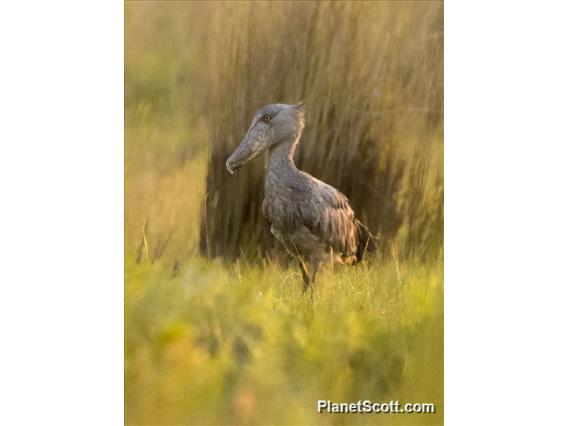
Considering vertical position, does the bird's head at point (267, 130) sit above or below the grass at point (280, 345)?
above

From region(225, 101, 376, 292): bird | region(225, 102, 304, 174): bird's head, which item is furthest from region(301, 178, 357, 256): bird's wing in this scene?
region(225, 102, 304, 174): bird's head

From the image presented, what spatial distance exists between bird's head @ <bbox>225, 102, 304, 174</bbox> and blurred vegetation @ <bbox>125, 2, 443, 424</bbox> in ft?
0.19

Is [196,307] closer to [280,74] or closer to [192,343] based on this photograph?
[192,343]

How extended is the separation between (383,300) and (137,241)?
3.64ft

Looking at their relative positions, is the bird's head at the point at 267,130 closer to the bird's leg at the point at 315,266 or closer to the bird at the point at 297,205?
the bird at the point at 297,205

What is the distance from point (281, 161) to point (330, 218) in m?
0.33

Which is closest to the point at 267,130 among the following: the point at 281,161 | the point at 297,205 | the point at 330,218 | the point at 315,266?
the point at 281,161

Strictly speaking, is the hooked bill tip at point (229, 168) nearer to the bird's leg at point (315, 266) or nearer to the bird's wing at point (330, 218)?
the bird's wing at point (330, 218)

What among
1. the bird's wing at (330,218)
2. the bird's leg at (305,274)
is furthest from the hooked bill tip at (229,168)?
the bird's leg at (305,274)

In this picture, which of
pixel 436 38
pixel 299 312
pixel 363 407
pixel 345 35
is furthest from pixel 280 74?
pixel 363 407

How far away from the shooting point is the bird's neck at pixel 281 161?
4539 millimetres

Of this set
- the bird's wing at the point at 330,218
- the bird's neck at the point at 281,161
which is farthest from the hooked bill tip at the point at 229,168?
the bird's wing at the point at 330,218

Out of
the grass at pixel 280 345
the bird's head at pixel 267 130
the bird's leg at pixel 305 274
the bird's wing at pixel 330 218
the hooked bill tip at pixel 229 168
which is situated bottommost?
the grass at pixel 280 345

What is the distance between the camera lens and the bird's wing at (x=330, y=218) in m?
4.52
